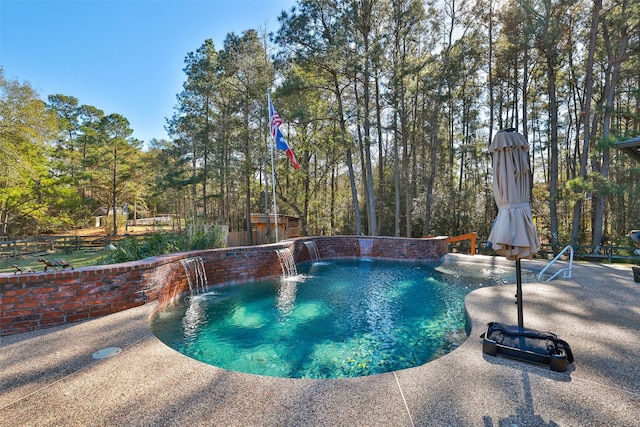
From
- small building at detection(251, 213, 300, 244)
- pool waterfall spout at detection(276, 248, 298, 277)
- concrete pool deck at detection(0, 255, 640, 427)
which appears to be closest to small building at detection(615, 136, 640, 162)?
concrete pool deck at detection(0, 255, 640, 427)

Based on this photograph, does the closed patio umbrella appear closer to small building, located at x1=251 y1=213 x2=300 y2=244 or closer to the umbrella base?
the umbrella base

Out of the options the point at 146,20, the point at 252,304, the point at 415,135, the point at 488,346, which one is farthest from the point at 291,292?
the point at 415,135

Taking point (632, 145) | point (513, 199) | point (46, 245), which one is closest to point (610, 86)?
point (632, 145)

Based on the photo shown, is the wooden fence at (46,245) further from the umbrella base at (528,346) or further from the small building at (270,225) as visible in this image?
the umbrella base at (528,346)

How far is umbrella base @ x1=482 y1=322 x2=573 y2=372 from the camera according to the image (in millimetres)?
2530

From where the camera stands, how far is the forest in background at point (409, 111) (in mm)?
11133

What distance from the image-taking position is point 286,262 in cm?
826

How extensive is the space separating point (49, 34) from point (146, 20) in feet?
7.76

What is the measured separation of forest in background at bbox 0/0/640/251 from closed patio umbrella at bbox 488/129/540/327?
8.37 meters

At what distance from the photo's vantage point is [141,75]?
12.7 m

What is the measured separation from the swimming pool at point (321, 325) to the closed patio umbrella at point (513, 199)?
1615mm

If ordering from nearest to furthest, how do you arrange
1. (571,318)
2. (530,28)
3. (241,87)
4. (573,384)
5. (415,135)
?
(573,384)
(571,318)
(530,28)
(241,87)
(415,135)

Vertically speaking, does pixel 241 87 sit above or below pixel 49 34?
above

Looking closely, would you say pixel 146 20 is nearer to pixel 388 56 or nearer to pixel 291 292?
pixel 291 292
